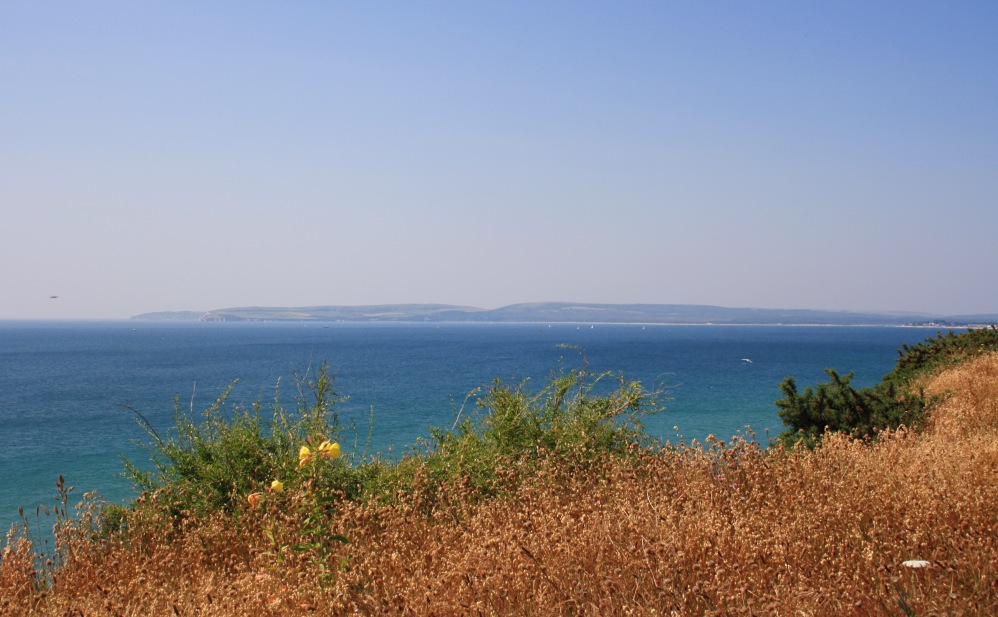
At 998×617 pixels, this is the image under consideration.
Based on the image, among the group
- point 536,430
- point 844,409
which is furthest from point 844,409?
point 536,430

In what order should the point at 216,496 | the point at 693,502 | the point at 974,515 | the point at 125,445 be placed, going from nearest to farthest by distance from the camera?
the point at 974,515 < the point at 693,502 < the point at 216,496 < the point at 125,445

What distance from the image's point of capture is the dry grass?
11.0 feet

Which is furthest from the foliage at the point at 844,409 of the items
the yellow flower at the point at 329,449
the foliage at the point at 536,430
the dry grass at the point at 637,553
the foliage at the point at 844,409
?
the yellow flower at the point at 329,449

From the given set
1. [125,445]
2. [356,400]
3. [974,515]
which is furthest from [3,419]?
[974,515]

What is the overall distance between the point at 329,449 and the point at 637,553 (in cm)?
227

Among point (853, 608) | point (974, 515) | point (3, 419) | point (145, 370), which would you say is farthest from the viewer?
point (145, 370)

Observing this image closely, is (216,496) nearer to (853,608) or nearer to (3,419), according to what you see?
(853,608)

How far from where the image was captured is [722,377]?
54000 millimetres

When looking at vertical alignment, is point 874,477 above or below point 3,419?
above

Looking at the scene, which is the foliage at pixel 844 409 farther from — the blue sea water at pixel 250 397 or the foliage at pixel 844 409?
the blue sea water at pixel 250 397

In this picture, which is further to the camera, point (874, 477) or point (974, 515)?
point (874, 477)

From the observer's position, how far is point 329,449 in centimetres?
482

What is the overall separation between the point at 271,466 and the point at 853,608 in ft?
20.4

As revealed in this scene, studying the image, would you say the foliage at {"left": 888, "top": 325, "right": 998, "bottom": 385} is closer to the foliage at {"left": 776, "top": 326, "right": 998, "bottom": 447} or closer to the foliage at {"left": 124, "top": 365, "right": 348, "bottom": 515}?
the foliage at {"left": 776, "top": 326, "right": 998, "bottom": 447}
